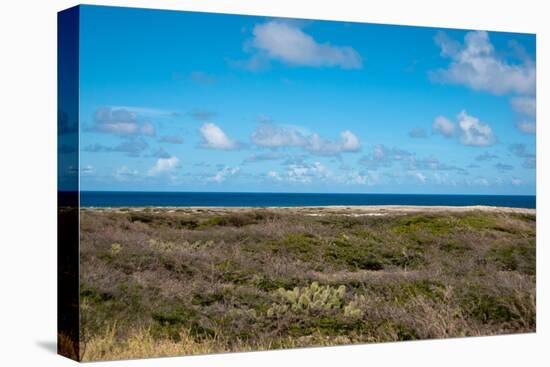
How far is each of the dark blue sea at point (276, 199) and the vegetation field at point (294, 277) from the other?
0.15 m

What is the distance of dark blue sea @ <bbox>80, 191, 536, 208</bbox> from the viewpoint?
49.8ft

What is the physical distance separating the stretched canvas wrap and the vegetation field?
28 mm

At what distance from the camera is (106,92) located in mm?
14711

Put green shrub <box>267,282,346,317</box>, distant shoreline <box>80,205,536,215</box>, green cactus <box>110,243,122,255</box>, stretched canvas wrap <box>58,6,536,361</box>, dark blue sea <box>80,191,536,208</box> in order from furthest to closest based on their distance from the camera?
1. green shrub <box>267,282,346,317</box>
2. distant shoreline <box>80,205,536,215</box>
3. dark blue sea <box>80,191,536,208</box>
4. green cactus <box>110,243,122,255</box>
5. stretched canvas wrap <box>58,6,536,361</box>

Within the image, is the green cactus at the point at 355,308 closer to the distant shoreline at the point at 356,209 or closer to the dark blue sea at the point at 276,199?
the distant shoreline at the point at 356,209

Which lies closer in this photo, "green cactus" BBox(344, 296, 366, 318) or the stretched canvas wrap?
the stretched canvas wrap

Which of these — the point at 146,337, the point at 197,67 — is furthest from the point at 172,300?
the point at 197,67

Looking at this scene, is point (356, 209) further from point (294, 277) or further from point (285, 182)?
point (294, 277)

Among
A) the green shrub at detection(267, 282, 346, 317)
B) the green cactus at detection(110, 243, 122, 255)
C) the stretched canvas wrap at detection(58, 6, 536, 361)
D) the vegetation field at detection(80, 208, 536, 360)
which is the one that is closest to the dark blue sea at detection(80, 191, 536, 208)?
the stretched canvas wrap at detection(58, 6, 536, 361)

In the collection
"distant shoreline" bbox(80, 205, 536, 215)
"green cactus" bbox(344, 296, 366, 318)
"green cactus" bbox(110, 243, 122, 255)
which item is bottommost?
"green cactus" bbox(344, 296, 366, 318)

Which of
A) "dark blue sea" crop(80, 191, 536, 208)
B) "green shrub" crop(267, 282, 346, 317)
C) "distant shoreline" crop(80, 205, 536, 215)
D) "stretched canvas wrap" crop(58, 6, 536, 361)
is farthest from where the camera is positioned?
"green shrub" crop(267, 282, 346, 317)

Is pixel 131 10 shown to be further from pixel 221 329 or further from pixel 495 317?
pixel 495 317

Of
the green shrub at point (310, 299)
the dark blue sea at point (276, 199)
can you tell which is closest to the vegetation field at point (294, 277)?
the green shrub at point (310, 299)

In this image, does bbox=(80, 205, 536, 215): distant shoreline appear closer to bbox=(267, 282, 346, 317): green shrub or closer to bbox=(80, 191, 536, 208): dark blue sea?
bbox=(80, 191, 536, 208): dark blue sea
